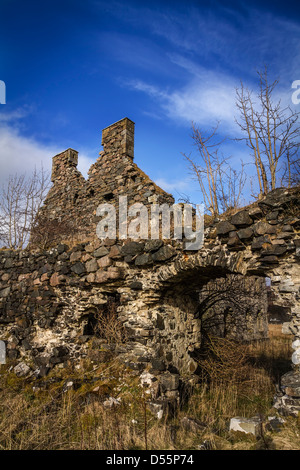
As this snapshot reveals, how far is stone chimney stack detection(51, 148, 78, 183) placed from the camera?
39.8 feet

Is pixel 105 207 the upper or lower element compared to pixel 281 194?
upper

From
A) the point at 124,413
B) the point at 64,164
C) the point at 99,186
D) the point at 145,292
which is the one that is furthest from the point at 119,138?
the point at 124,413

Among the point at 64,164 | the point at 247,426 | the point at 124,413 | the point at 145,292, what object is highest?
the point at 64,164

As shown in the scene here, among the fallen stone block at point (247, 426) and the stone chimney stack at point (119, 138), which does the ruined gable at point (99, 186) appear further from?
the fallen stone block at point (247, 426)

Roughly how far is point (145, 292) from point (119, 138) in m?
6.77

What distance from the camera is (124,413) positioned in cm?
395

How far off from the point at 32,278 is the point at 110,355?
8.00 ft

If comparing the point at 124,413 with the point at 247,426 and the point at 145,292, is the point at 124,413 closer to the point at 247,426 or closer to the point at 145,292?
the point at 247,426

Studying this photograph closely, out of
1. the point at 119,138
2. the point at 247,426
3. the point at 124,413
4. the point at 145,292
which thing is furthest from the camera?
the point at 119,138

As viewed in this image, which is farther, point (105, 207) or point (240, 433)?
point (105, 207)

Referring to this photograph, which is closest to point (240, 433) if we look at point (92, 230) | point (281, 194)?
point (281, 194)

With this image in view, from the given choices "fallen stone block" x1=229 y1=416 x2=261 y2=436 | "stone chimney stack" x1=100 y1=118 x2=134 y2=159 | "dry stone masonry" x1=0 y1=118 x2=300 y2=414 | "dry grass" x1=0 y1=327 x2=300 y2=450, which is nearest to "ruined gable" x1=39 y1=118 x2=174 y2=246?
"stone chimney stack" x1=100 y1=118 x2=134 y2=159

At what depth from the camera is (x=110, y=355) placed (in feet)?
17.0
